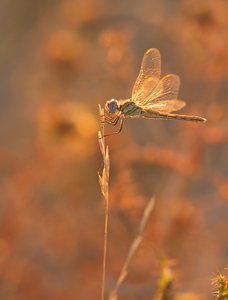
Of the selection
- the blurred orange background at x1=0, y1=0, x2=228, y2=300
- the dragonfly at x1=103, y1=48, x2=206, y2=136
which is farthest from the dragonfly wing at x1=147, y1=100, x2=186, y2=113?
the blurred orange background at x1=0, y1=0, x2=228, y2=300

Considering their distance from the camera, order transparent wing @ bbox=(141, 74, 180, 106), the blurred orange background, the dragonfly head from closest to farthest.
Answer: the dragonfly head
transparent wing @ bbox=(141, 74, 180, 106)
the blurred orange background

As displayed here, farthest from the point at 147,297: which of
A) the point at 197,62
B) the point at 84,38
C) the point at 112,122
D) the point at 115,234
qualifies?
the point at 84,38

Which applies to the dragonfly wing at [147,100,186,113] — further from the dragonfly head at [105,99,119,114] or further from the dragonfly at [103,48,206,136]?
the dragonfly head at [105,99,119,114]

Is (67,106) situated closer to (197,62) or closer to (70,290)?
(197,62)

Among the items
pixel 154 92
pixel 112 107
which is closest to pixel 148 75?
pixel 154 92

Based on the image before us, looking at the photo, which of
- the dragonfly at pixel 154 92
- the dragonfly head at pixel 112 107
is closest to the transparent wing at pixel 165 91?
the dragonfly at pixel 154 92
